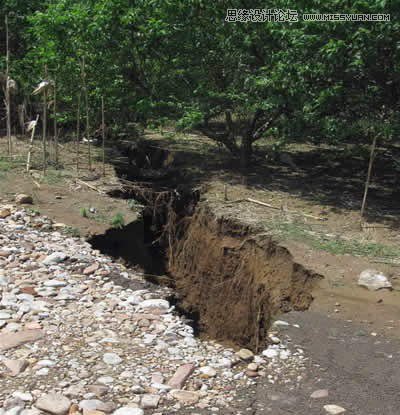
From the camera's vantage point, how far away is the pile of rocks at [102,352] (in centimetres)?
352

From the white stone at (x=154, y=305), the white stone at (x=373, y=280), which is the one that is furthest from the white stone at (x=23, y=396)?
the white stone at (x=373, y=280)

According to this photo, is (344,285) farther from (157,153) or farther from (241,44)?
(157,153)

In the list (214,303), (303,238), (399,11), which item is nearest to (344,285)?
(303,238)

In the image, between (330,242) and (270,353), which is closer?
(270,353)

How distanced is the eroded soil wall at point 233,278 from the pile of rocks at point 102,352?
2.46 feet

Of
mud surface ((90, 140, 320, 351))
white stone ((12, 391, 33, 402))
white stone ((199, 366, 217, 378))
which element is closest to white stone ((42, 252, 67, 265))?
mud surface ((90, 140, 320, 351))

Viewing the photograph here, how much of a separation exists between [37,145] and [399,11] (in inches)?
280

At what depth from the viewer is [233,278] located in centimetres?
632

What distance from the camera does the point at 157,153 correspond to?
1061 centimetres

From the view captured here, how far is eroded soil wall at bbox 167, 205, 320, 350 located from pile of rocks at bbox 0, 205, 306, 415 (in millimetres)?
751

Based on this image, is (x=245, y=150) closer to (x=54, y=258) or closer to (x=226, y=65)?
(x=226, y=65)

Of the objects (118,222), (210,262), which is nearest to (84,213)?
(118,222)

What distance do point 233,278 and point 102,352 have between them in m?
2.54

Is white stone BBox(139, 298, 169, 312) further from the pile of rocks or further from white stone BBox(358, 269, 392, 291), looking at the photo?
white stone BBox(358, 269, 392, 291)
